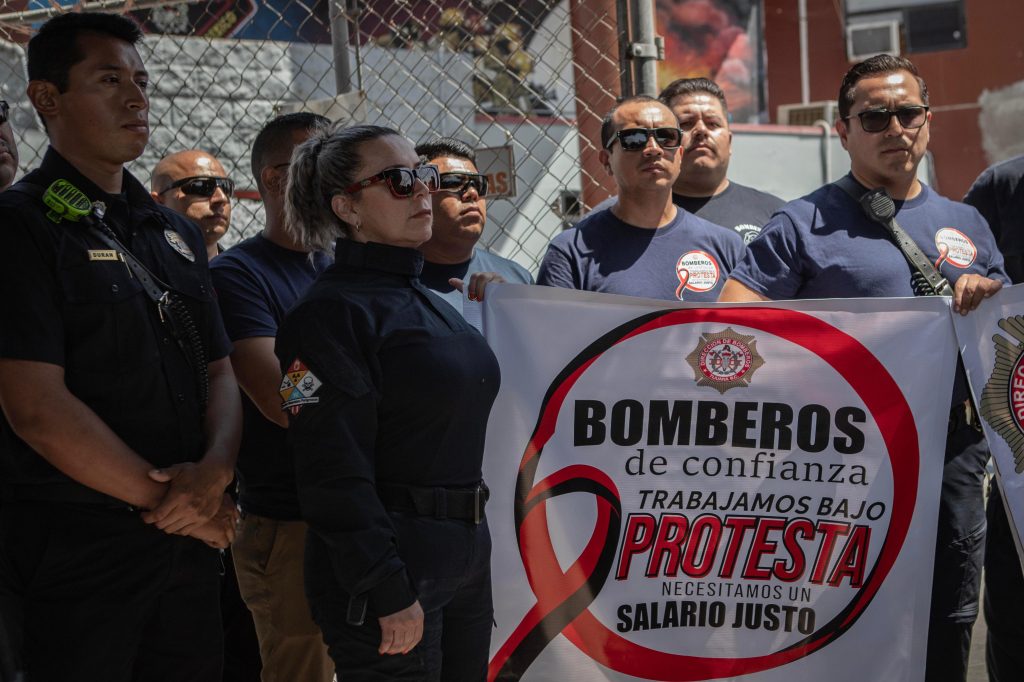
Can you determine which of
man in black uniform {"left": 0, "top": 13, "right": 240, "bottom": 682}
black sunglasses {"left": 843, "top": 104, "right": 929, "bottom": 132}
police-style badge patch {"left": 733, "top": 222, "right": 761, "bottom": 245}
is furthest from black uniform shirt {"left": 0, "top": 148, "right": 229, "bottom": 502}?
police-style badge patch {"left": 733, "top": 222, "right": 761, "bottom": 245}

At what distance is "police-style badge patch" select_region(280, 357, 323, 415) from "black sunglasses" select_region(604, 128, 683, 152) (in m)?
1.73

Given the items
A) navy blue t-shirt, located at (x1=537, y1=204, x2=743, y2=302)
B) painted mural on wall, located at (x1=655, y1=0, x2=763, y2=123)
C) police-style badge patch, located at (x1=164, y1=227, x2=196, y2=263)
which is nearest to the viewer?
police-style badge patch, located at (x1=164, y1=227, x2=196, y2=263)

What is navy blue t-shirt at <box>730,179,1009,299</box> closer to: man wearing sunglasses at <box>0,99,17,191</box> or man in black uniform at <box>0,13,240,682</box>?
man in black uniform at <box>0,13,240,682</box>

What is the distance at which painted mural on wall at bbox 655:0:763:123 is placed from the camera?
56.7 ft

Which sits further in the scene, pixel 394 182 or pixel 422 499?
pixel 394 182

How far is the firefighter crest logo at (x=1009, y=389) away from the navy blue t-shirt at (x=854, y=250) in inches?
4.3

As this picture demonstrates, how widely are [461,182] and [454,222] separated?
0.14 m

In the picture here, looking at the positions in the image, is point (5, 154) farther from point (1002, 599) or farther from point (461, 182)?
point (1002, 599)

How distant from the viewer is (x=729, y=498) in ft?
10.4

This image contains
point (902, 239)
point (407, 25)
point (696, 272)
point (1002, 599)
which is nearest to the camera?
point (902, 239)

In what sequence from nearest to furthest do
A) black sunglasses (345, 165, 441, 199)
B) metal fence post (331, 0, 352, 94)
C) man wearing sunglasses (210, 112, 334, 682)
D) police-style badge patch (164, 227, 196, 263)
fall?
black sunglasses (345, 165, 441, 199), police-style badge patch (164, 227, 196, 263), man wearing sunglasses (210, 112, 334, 682), metal fence post (331, 0, 352, 94)

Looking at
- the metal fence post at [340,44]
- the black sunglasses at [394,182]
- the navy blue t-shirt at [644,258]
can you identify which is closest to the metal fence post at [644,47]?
the navy blue t-shirt at [644,258]

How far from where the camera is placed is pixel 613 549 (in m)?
3.18

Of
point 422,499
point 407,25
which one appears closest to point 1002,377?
point 422,499
